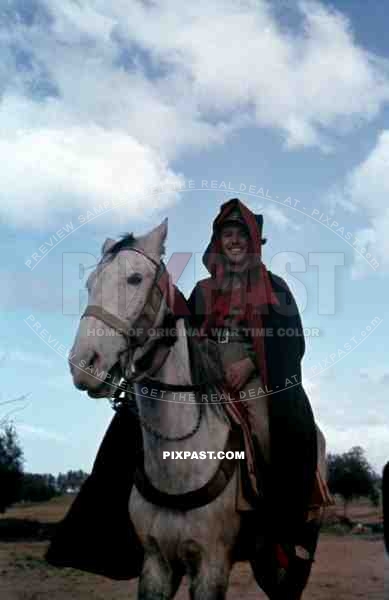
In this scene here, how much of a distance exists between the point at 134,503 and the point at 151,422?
396mm

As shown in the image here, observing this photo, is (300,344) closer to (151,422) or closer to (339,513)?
(151,422)

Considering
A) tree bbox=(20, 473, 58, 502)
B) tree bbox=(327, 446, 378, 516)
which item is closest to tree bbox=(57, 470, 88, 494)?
tree bbox=(20, 473, 58, 502)

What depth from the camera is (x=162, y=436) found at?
3.15 metres

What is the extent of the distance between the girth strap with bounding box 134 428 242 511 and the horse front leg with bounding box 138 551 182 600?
23 cm

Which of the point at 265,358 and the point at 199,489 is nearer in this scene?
the point at 199,489

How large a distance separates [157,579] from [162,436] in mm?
605

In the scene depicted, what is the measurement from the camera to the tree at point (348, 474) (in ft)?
17.3

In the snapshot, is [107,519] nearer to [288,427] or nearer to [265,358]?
[288,427]

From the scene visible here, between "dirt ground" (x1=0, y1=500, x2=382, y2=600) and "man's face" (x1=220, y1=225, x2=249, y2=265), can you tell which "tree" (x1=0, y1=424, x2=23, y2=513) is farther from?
"man's face" (x1=220, y1=225, x2=249, y2=265)

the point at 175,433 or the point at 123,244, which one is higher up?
the point at 123,244

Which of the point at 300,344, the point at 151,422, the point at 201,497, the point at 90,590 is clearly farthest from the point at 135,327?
the point at 90,590

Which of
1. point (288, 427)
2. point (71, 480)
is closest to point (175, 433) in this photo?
point (288, 427)

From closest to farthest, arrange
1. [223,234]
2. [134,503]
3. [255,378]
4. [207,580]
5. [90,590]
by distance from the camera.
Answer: [207,580]
[134,503]
[255,378]
[223,234]
[90,590]

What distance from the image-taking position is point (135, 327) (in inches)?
120
